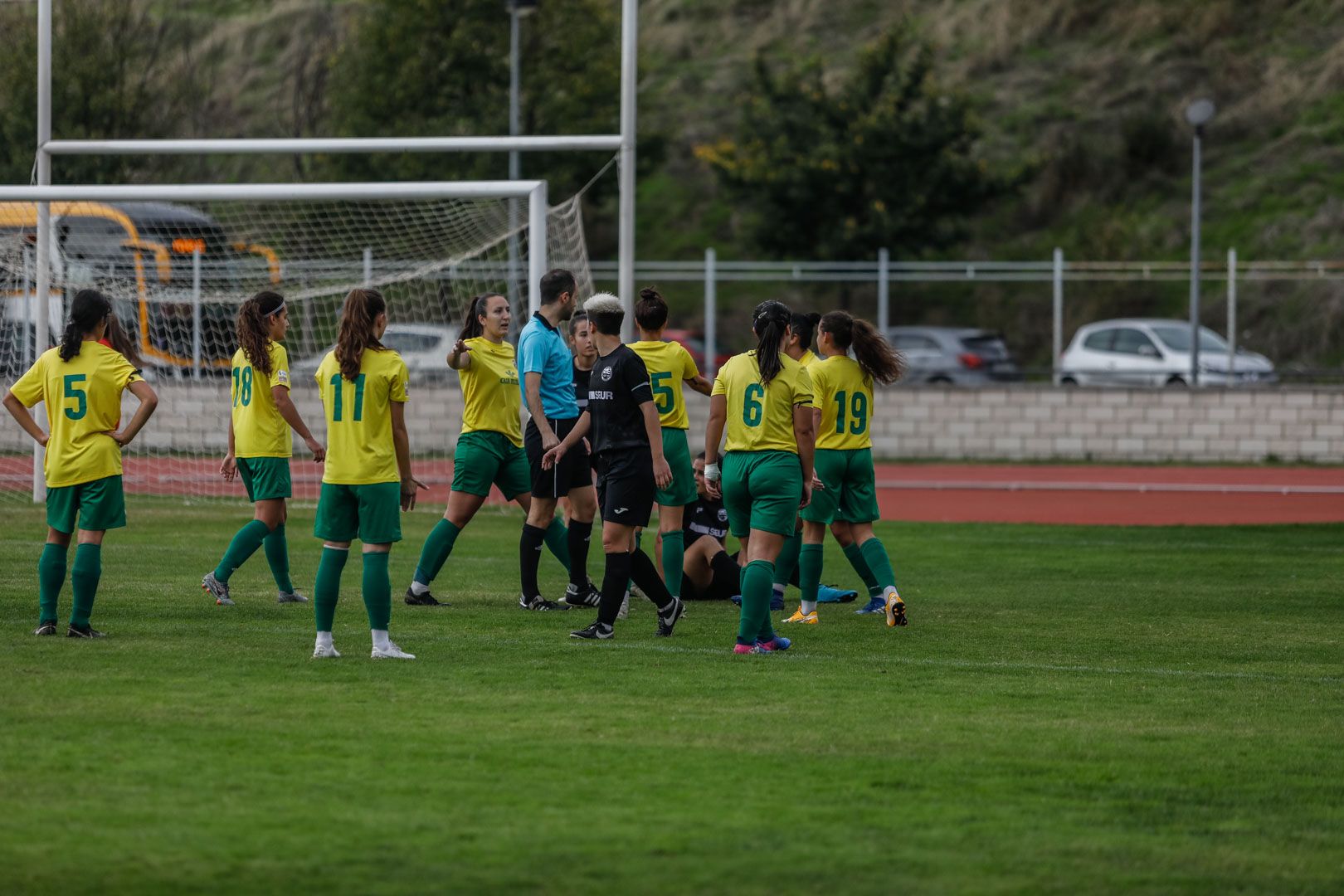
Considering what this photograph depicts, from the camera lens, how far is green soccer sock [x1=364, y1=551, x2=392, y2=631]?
797 centimetres

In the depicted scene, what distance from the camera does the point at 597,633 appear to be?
29.4 feet

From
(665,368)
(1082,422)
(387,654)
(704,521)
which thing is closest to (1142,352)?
(1082,422)

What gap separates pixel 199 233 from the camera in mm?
25938

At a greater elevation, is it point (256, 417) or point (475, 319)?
point (475, 319)

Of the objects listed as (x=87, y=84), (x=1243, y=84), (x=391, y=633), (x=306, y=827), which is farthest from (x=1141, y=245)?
(x=306, y=827)

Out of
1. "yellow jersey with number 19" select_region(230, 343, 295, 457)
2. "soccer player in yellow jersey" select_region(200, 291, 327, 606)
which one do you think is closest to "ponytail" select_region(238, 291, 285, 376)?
"soccer player in yellow jersey" select_region(200, 291, 327, 606)

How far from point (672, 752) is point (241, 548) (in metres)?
4.54

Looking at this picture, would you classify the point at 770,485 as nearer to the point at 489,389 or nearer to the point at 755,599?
the point at 755,599

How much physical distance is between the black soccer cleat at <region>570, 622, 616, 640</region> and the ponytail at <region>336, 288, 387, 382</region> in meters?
1.92

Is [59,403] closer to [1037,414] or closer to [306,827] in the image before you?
[306,827]

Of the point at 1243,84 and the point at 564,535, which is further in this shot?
the point at 1243,84

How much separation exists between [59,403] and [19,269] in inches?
329

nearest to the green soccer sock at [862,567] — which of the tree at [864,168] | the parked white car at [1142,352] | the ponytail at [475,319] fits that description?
the ponytail at [475,319]

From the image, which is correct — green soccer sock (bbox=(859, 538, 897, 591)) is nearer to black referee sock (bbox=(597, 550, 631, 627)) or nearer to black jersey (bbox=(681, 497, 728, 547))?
black jersey (bbox=(681, 497, 728, 547))
